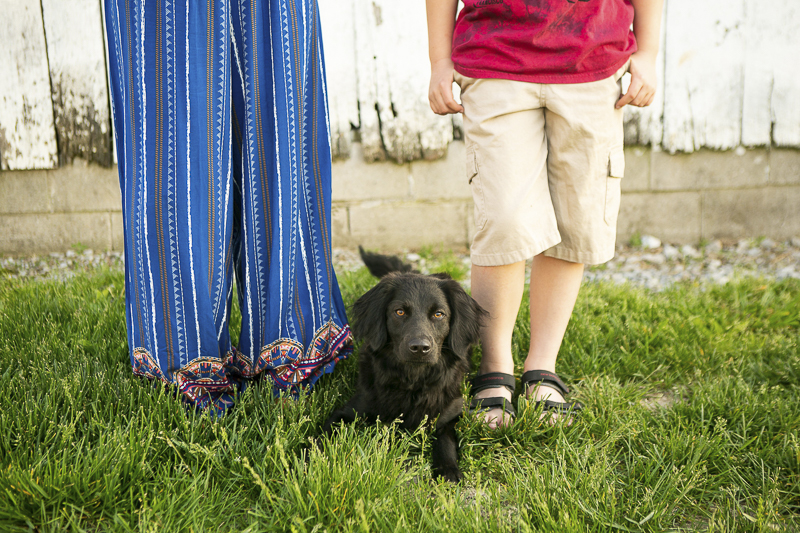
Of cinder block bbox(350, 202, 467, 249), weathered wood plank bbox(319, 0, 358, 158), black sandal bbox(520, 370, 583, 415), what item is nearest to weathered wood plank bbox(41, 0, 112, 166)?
weathered wood plank bbox(319, 0, 358, 158)

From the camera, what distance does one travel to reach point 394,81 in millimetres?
3840

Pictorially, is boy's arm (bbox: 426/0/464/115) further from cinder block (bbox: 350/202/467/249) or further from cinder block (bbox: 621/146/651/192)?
cinder block (bbox: 621/146/651/192)

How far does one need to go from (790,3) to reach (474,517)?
456 centimetres

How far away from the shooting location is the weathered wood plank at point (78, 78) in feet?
11.9

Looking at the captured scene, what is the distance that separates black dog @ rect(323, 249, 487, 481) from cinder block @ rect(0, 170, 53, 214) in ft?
10.7

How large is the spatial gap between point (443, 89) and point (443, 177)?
86.7 inches

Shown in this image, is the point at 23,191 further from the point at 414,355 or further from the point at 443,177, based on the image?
the point at 414,355

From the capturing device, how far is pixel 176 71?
5.10 ft

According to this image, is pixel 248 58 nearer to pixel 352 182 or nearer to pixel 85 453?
pixel 85 453

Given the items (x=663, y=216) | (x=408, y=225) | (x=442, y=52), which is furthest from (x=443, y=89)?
(x=663, y=216)

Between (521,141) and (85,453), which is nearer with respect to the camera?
(85,453)

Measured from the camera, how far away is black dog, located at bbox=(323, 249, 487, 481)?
1664 millimetres

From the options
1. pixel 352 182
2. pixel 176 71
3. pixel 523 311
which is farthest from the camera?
pixel 352 182

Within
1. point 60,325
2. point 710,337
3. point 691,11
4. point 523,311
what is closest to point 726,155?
point 691,11
